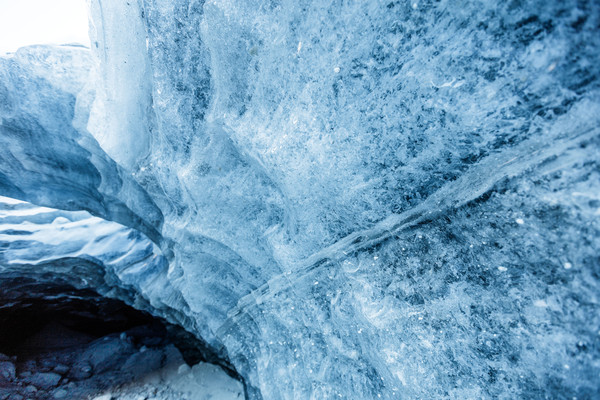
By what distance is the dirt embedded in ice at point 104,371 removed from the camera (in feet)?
9.64

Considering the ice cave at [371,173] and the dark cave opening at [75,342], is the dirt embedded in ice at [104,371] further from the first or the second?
the ice cave at [371,173]

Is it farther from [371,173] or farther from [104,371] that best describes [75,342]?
[371,173]

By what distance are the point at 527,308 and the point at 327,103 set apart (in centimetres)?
88

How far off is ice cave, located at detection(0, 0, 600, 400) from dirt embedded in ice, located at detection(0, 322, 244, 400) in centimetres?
168

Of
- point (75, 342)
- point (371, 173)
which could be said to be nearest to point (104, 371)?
point (75, 342)

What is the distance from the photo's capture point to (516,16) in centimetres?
60

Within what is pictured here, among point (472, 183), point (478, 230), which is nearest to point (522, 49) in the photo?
point (472, 183)

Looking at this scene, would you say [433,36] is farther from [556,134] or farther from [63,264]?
[63,264]

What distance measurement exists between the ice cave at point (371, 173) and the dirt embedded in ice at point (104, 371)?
1.68 metres

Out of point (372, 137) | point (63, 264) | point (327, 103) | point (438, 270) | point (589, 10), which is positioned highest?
point (63, 264)

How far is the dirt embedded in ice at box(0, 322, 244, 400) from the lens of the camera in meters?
2.94

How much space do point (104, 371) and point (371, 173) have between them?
4395 mm

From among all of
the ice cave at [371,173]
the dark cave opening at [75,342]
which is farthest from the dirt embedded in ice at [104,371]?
the ice cave at [371,173]

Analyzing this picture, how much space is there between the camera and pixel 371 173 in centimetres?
93
